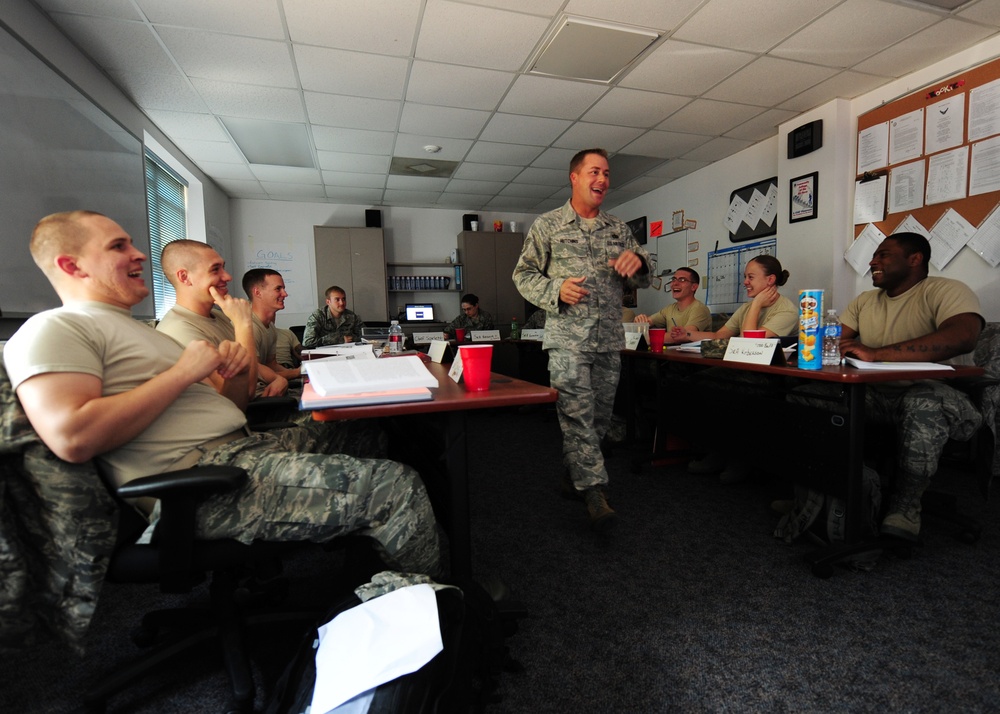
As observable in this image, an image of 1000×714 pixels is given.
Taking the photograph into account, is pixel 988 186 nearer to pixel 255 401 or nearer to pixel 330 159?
pixel 255 401

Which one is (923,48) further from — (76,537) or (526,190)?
(76,537)

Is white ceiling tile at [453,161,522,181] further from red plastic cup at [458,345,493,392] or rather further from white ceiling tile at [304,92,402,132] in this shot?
red plastic cup at [458,345,493,392]

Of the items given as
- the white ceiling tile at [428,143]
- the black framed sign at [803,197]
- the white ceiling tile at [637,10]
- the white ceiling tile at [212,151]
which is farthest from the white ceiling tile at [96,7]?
the black framed sign at [803,197]

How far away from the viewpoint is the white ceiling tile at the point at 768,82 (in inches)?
114

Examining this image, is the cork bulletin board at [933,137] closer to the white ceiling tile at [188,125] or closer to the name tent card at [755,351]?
the name tent card at [755,351]

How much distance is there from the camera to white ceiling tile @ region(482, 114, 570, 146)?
3.60m

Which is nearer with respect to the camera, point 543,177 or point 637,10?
point 637,10

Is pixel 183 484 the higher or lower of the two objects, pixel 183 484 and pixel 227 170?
the lower

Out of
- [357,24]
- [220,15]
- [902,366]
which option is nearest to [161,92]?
[220,15]

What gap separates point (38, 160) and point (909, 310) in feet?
13.1

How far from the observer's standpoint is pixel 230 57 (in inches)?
105

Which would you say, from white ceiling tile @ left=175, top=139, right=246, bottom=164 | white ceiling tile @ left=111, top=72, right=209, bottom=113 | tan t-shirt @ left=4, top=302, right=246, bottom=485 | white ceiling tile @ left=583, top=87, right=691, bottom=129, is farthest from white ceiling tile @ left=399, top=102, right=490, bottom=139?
tan t-shirt @ left=4, top=302, right=246, bottom=485

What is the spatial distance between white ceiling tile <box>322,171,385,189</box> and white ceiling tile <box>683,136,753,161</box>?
3.08 meters

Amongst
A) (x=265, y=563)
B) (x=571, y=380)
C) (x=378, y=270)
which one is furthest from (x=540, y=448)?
(x=378, y=270)
